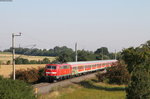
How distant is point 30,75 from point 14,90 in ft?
94.2

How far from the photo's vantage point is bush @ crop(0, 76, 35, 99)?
1280 centimetres

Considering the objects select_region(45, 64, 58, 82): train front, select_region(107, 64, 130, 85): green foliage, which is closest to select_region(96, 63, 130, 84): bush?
select_region(107, 64, 130, 85): green foliage

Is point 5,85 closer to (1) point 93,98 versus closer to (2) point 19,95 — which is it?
(2) point 19,95

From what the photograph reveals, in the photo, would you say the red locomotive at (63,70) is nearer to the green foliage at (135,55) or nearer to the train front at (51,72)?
the train front at (51,72)

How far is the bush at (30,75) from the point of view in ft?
135

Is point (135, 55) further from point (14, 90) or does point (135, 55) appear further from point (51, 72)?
point (14, 90)

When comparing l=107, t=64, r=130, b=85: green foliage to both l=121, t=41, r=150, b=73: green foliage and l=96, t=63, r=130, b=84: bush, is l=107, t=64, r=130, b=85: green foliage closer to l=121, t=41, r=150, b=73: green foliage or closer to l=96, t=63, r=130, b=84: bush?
l=96, t=63, r=130, b=84: bush

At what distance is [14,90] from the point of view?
1327 cm

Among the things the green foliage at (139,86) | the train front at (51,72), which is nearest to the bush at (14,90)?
the green foliage at (139,86)

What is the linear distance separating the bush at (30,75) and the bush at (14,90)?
26.7 metres

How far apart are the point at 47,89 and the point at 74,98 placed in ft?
17.8

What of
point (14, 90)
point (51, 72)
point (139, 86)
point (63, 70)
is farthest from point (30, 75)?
point (14, 90)

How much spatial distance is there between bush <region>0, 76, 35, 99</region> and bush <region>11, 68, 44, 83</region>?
87.7 feet

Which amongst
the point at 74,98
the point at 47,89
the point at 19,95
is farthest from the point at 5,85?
the point at 47,89
